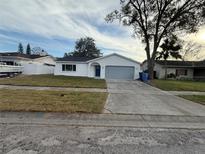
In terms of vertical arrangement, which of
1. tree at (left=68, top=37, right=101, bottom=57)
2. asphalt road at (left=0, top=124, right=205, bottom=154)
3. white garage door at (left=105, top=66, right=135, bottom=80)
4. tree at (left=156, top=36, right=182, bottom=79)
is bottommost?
asphalt road at (left=0, top=124, right=205, bottom=154)

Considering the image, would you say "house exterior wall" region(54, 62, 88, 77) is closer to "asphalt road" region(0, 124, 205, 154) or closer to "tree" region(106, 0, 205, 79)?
"tree" region(106, 0, 205, 79)

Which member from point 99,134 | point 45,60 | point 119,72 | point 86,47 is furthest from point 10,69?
point 86,47

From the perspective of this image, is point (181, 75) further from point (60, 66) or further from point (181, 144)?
point (181, 144)

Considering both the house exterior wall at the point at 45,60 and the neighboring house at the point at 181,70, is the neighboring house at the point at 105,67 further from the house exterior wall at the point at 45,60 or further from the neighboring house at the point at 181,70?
the house exterior wall at the point at 45,60

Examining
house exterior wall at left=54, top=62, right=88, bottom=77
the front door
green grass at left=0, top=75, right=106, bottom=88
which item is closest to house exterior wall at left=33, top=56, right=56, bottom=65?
house exterior wall at left=54, top=62, right=88, bottom=77

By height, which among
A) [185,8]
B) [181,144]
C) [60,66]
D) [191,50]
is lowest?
[181,144]

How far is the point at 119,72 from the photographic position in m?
30.0

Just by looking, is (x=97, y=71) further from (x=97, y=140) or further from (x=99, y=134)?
(x=97, y=140)

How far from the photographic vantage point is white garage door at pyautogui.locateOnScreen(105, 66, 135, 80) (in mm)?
29844

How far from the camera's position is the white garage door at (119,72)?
2984 centimetres

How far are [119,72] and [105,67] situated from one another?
2.28 m

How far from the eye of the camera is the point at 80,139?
15.6ft

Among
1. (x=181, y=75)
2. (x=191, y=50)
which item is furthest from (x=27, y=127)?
(x=191, y=50)

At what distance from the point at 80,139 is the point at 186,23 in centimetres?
2576
